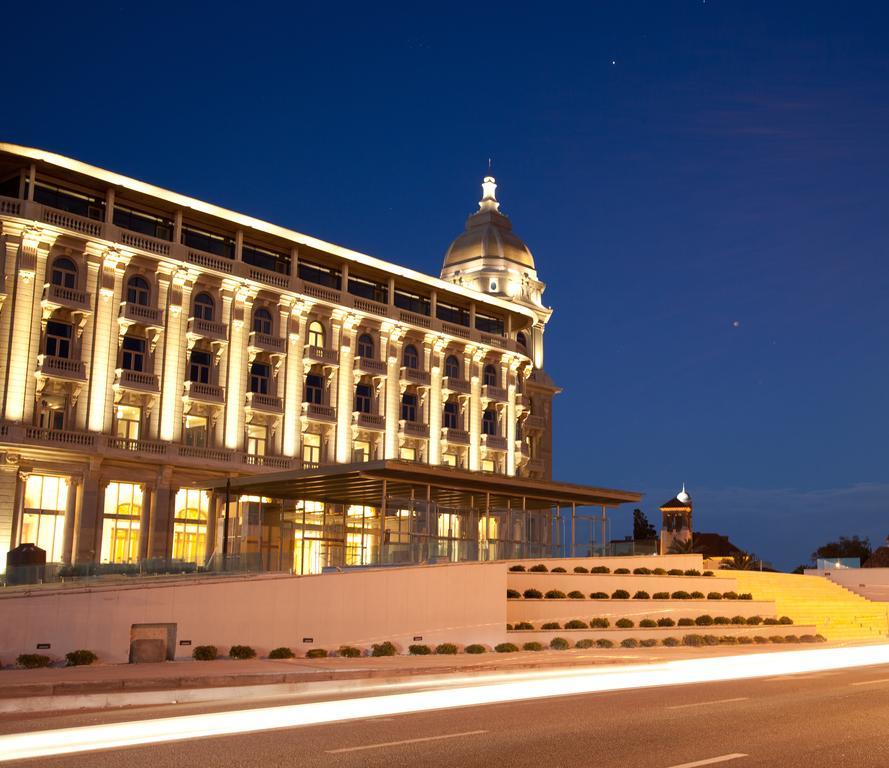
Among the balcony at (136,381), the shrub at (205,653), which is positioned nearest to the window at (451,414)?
the balcony at (136,381)

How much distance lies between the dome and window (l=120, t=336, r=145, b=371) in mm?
42226

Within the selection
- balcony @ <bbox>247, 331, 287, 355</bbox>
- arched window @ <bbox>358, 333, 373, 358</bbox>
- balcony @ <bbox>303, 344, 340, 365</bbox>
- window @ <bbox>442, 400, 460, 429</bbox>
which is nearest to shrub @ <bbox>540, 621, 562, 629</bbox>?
balcony @ <bbox>247, 331, 287, 355</bbox>

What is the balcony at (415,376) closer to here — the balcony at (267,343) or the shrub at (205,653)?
the balcony at (267,343)

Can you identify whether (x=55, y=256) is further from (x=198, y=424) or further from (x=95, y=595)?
(x=95, y=595)

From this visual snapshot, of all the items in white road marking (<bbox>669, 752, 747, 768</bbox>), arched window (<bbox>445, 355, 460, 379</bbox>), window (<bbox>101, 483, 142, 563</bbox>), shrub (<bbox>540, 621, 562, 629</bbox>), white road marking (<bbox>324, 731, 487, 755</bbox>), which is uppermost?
arched window (<bbox>445, 355, 460, 379</bbox>)

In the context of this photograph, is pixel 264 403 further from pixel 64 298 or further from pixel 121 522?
pixel 64 298


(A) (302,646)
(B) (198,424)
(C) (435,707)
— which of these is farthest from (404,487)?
(C) (435,707)

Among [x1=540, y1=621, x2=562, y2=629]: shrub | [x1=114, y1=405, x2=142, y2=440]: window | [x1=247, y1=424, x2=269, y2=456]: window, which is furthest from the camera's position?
[x1=247, y1=424, x2=269, y2=456]: window

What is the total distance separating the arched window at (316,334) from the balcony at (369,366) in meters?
2.61

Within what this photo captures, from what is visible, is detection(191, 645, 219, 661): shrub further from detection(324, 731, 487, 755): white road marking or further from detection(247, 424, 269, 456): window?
detection(247, 424, 269, 456): window

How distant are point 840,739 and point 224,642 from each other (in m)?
23.0

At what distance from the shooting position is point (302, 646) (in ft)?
112

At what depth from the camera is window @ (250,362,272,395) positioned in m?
62.7

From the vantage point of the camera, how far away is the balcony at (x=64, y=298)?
5297 centimetres
